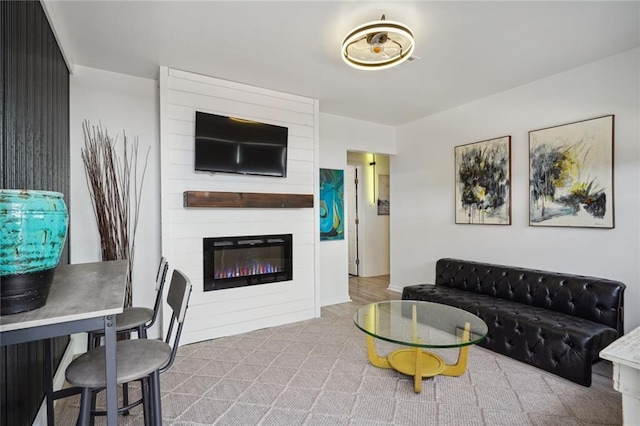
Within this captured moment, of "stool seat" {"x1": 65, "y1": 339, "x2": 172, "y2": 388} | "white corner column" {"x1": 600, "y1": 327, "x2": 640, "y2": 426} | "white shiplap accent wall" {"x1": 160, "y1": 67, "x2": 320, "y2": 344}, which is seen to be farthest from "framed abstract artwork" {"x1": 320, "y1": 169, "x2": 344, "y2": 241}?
"white corner column" {"x1": 600, "y1": 327, "x2": 640, "y2": 426}

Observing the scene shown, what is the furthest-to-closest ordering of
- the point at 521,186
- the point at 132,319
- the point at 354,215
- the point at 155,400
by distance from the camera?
the point at 354,215 → the point at 521,186 → the point at 132,319 → the point at 155,400

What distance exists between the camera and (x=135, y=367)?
127 cm

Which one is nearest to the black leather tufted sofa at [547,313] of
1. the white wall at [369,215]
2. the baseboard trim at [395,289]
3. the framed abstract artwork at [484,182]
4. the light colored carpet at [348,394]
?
the light colored carpet at [348,394]

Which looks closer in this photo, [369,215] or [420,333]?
[420,333]

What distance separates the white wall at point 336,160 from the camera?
447cm

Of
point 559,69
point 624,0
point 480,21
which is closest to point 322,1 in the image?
point 480,21

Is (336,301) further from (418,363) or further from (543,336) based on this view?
(543,336)

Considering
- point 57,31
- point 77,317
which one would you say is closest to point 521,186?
point 77,317

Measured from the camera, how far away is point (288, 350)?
117 inches

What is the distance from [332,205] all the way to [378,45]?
103 inches

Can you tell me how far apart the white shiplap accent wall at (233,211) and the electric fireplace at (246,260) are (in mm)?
69

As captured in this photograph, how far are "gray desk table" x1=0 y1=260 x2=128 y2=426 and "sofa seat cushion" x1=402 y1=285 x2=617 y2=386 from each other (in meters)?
2.88

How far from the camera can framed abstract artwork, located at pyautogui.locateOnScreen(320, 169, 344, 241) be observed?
463cm

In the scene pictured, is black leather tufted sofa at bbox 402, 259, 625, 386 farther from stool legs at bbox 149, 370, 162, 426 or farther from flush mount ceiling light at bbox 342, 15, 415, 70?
stool legs at bbox 149, 370, 162, 426
